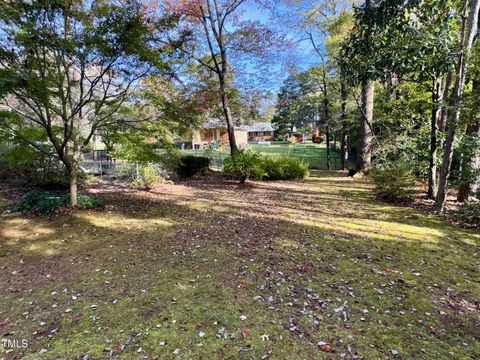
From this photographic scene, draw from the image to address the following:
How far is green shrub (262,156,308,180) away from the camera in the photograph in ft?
39.5

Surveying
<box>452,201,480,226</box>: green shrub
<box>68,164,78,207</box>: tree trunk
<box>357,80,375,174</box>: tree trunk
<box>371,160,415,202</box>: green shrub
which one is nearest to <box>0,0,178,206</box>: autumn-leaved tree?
<box>68,164,78,207</box>: tree trunk

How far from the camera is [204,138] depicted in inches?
1281

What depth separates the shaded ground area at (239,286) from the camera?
2305mm

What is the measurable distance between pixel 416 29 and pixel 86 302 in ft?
20.6

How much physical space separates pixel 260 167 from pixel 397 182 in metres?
5.03

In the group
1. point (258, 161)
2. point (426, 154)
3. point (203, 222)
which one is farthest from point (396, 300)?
point (258, 161)

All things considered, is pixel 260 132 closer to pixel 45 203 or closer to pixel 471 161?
pixel 471 161

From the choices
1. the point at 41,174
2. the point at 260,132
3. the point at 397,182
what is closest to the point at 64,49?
the point at 41,174

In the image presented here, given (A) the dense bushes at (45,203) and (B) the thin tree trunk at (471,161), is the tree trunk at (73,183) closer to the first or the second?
(A) the dense bushes at (45,203)

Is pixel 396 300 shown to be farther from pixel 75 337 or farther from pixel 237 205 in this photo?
pixel 237 205

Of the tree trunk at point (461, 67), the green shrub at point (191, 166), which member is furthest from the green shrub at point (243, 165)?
the tree trunk at point (461, 67)

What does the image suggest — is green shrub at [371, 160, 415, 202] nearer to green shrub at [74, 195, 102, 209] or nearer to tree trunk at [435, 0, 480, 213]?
tree trunk at [435, 0, 480, 213]

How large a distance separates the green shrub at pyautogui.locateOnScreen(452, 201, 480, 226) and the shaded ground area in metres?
0.42

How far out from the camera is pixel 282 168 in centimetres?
1221
